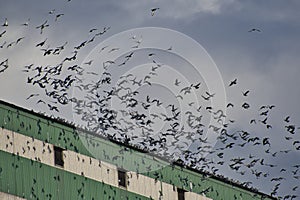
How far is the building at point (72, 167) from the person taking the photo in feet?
230

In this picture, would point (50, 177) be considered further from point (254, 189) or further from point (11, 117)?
point (254, 189)

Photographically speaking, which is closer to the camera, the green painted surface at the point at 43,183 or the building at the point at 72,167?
the green painted surface at the point at 43,183

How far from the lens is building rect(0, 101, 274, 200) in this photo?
7000 centimetres

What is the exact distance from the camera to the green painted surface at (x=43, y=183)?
2724 inches

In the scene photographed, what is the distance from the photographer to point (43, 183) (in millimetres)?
71000

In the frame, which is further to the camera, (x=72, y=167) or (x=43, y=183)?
(x=72, y=167)

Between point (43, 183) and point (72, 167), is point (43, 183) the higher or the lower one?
the lower one

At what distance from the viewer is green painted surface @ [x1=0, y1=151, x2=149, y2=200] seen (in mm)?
69188

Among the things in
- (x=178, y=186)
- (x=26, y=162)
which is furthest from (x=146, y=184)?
(x=26, y=162)

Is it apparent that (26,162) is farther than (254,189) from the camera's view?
No

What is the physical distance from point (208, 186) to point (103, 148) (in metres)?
10.1

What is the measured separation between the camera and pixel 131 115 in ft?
237

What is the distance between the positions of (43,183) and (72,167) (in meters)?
2.67

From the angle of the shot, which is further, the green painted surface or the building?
the building
